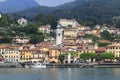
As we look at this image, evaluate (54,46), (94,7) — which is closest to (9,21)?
(54,46)

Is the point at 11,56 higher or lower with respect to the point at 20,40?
lower

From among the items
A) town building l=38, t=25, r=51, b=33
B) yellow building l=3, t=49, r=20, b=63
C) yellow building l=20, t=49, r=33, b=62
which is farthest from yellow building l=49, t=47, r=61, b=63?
town building l=38, t=25, r=51, b=33

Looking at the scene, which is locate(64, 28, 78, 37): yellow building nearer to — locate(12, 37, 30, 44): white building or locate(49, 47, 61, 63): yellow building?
locate(12, 37, 30, 44): white building

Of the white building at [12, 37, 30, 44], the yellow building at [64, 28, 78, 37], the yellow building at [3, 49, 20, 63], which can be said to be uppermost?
the yellow building at [64, 28, 78, 37]

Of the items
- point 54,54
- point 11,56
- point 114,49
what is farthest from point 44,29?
point 54,54

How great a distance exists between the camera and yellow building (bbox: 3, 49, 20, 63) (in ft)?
174

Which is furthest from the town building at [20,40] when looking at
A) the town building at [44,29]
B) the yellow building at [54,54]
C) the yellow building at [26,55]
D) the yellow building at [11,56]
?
the yellow building at [54,54]

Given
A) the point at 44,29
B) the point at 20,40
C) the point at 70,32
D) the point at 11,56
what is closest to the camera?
the point at 11,56

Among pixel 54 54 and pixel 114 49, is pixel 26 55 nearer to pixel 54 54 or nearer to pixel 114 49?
pixel 54 54

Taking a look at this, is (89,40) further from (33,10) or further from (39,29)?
(33,10)

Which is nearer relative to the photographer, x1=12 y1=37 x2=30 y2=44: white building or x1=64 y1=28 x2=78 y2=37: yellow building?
x1=12 y1=37 x2=30 y2=44: white building

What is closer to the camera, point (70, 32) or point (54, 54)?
point (54, 54)

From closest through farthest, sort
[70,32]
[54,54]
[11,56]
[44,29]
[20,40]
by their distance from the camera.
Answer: [54,54], [11,56], [20,40], [44,29], [70,32]

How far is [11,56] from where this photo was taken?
53750 mm
